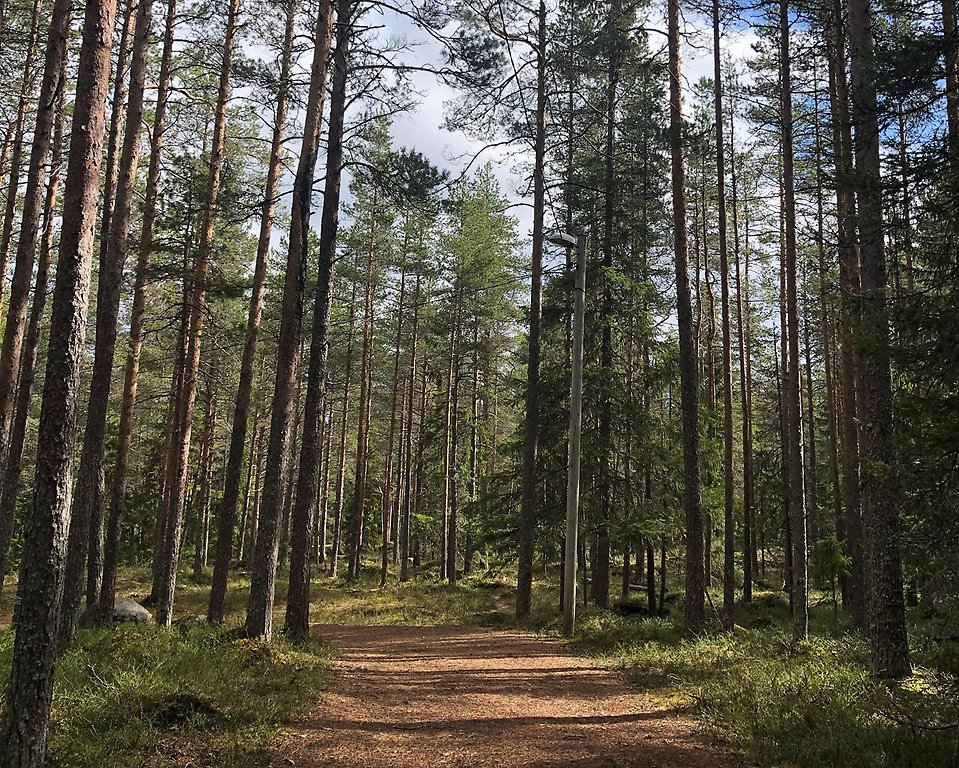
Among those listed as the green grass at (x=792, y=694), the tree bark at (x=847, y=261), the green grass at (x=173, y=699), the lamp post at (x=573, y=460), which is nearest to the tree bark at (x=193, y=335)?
the green grass at (x=173, y=699)

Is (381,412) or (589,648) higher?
(381,412)

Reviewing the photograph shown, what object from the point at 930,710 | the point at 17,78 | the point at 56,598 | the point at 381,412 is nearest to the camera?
the point at 56,598

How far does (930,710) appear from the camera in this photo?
5840 millimetres

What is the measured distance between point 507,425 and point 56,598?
3755 cm

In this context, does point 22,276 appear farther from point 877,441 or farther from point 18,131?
point 877,441

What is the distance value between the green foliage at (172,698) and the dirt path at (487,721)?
0.41 meters

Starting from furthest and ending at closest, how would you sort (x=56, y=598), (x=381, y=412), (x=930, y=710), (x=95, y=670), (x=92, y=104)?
(x=381, y=412), (x=95, y=670), (x=930, y=710), (x=92, y=104), (x=56, y=598)

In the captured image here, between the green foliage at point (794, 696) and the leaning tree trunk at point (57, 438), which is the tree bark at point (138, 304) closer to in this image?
the leaning tree trunk at point (57, 438)

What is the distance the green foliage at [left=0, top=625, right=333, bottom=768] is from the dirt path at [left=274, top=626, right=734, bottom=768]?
1.35 ft

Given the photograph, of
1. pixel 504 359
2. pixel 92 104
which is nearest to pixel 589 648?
pixel 92 104

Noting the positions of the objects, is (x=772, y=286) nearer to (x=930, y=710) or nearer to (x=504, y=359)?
(x=504, y=359)

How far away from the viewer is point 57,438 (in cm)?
473

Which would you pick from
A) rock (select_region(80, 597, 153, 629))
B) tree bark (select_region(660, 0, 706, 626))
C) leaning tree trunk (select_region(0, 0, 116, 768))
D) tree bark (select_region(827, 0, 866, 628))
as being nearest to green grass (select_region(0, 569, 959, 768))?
leaning tree trunk (select_region(0, 0, 116, 768))

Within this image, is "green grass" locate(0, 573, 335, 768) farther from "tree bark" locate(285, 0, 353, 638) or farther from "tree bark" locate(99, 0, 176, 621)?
"tree bark" locate(99, 0, 176, 621)
